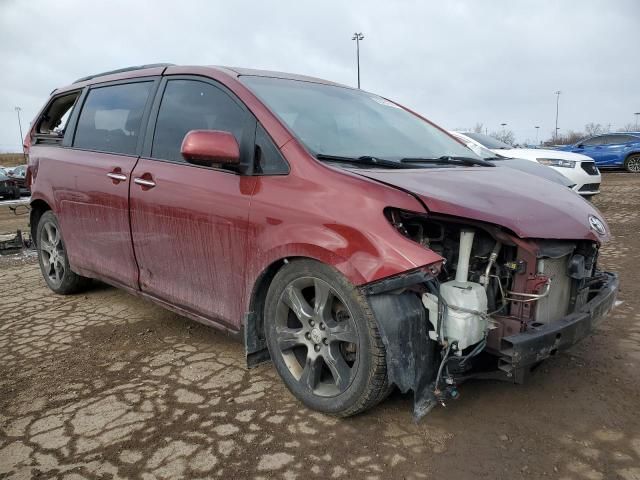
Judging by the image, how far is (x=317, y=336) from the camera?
2.46 m

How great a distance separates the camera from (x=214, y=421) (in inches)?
98.0

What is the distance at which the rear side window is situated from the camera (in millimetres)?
3443

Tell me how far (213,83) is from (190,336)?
173 centimetres

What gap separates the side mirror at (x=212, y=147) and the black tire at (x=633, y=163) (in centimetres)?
1761

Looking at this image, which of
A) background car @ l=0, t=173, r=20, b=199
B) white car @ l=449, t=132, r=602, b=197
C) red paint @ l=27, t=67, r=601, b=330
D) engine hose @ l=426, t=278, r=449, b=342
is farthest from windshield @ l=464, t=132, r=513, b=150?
background car @ l=0, t=173, r=20, b=199

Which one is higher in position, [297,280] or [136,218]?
[136,218]

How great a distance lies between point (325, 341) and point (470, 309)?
0.69 metres

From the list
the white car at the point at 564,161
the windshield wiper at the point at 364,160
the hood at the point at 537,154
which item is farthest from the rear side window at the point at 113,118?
the hood at the point at 537,154

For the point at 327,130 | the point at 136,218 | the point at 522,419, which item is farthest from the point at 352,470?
the point at 136,218

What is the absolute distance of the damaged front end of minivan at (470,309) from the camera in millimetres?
2152

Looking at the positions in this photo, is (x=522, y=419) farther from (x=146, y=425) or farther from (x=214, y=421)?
(x=146, y=425)

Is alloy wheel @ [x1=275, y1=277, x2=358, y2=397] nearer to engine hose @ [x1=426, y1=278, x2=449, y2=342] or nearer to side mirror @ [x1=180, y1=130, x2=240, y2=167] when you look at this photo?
engine hose @ [x1=426, y1=278, x2=449, y2=342]

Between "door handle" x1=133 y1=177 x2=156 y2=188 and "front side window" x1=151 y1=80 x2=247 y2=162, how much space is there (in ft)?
0.54

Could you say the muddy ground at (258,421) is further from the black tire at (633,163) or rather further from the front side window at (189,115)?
the black tire at (633,163)
